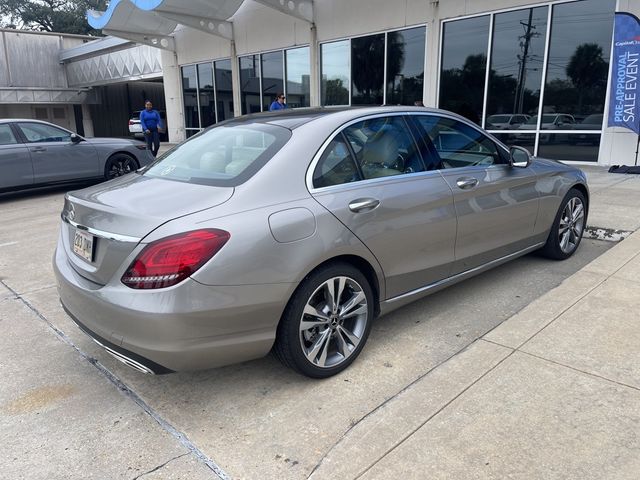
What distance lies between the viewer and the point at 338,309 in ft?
9.73

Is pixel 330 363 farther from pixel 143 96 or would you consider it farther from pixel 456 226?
pixel 143 96

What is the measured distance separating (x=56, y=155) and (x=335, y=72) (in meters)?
8.69

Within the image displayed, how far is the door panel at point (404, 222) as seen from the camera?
118 inches

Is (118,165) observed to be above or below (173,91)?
below

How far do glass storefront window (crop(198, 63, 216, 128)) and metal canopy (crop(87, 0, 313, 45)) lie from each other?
2.05 metres

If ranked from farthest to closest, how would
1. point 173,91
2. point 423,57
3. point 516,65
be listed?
point 173,91 → point 423,57 → point 516,65

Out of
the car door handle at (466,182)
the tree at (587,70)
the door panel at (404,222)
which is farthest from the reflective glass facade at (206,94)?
the door panel at (404,222)

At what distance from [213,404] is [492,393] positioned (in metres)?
1.55

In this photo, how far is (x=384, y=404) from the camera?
2.69 metres

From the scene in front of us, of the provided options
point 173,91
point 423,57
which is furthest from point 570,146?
point 173,91

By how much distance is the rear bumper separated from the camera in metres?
2.40

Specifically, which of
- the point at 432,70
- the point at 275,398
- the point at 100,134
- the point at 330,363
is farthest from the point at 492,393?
the point at 100,134

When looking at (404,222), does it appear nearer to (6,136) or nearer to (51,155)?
(51,155)

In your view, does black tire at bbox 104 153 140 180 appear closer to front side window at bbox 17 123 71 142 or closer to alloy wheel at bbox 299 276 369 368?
front side window at bbox 17 123 71 142
